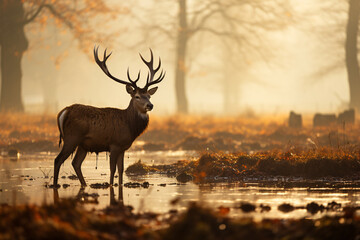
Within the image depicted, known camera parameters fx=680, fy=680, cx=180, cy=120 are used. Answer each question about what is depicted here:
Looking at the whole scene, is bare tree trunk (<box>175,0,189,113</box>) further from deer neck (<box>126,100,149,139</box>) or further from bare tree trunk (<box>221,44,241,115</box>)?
deer neck (<box>126,100,149,139</box>)

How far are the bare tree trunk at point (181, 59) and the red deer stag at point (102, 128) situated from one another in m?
28.3

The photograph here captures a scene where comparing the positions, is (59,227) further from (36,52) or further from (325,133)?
(36,52)

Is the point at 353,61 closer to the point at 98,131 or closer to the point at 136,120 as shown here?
the point at 136,120

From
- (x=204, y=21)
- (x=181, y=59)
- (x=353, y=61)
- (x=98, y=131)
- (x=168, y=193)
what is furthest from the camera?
(x=181, y=59)

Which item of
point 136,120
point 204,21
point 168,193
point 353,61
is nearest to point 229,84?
point 353,61

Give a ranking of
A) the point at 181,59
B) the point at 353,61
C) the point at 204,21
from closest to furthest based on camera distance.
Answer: the point at 204,21
the point at 353,61
the point at 181,59

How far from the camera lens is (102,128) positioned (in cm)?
1448

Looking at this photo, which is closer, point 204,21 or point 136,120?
point 136,120

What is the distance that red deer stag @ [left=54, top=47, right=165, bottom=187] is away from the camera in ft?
46.8

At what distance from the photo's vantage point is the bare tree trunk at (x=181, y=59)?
44.0m

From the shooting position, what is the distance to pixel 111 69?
99562 mm

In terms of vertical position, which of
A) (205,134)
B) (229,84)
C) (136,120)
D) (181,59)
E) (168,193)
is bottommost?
(168,193)

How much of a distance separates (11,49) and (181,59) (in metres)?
12.3

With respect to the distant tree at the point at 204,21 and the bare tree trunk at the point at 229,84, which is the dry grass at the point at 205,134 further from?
the bare tree trunk at the point at 229,84
